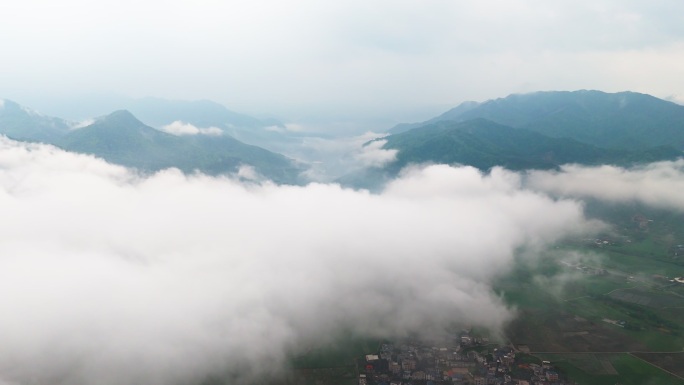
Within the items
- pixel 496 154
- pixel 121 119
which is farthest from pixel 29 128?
pixel 496 154

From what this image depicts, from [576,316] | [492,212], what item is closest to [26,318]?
[576,316]

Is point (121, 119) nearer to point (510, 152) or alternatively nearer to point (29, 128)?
point (29, 128)

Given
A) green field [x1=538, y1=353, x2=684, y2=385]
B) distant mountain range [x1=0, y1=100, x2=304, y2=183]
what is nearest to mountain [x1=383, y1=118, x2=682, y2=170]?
distant mountain range [x1=0, y1=100, x2=304, y2=183]

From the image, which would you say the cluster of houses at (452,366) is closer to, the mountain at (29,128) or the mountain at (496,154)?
the mountain at (496,154)

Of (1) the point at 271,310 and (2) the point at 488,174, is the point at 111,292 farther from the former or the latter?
(2) the point at 488,174

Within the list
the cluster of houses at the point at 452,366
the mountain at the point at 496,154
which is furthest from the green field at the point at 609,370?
the mountain at the point at 496,154

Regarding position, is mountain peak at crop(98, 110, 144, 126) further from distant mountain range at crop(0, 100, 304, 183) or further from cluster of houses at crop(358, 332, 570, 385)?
cluster of houses at crop(358, 332, 570, 385)
